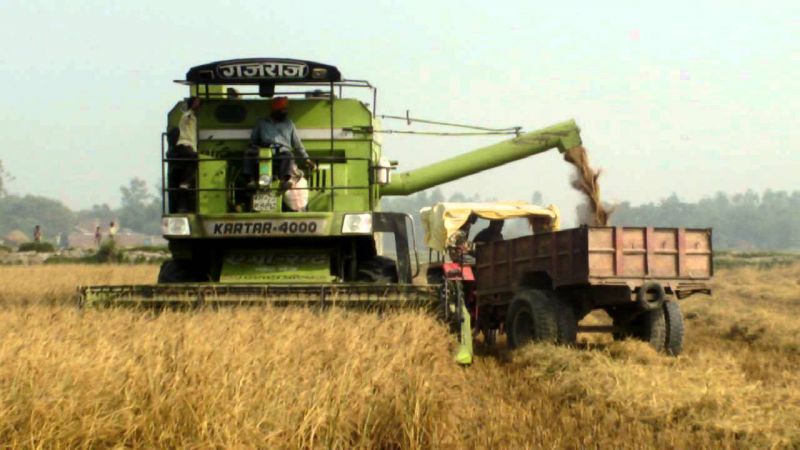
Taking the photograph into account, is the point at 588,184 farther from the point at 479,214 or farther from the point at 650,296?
the point at 650,296

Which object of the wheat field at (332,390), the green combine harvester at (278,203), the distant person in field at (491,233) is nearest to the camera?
the wheat field at (332,390)

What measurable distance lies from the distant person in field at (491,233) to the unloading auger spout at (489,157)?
2.07 metres

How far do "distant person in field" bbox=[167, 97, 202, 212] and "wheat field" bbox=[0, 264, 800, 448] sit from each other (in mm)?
1955

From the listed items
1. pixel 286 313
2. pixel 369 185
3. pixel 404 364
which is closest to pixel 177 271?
pixel 369 185

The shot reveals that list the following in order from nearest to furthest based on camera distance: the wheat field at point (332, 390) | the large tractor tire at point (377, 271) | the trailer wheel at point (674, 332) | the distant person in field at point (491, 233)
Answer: the wheat field at point (332, 390)
the large tractor tire at point (377, 271)
the trailer wheel at point (674, 332)
the distant person in field at point (491, 233)

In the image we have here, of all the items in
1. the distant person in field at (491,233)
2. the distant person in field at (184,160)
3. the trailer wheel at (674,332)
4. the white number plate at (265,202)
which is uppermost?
the distant person in field at (184,160)

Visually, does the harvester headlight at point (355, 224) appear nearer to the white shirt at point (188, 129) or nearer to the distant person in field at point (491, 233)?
the white shirt at point (188, 129)

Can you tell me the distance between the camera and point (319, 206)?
1116cm

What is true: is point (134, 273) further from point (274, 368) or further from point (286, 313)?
point (274, 368)

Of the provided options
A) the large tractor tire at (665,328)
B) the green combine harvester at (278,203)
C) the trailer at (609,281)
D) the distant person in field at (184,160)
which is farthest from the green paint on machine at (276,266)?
the large tractor tire at (665,328)

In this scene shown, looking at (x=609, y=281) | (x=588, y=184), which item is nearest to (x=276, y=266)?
(x=609, y=281)

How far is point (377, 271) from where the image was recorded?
11305 mm

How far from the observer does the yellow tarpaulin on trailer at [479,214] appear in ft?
56.0

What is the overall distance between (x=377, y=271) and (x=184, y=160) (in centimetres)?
226
